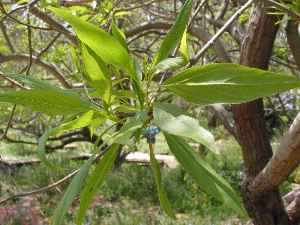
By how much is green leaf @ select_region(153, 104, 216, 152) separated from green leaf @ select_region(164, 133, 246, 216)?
0.07 m

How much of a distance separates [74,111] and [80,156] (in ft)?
28.7

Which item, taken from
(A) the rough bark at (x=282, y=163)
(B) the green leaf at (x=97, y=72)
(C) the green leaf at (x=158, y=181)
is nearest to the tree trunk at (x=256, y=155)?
(A) the rough bark at (x=282, y=163)

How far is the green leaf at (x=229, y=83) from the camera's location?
59 cm

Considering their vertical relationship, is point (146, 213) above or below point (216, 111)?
below

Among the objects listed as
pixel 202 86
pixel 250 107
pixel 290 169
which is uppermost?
pixel 250 107

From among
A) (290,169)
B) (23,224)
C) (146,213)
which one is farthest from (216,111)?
(23,224)

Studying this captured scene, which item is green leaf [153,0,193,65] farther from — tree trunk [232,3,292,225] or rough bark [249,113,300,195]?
tree trunk [232,3,292,225]

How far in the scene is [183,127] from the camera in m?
0.54

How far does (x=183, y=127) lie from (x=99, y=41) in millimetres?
144

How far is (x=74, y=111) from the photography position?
65 cm

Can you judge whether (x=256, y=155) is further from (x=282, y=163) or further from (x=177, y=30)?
(x=177, y=30)

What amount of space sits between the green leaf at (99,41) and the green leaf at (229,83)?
80 mm

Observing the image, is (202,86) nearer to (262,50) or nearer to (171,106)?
(171,106)

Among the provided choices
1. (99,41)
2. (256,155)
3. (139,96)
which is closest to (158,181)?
(139,96)
